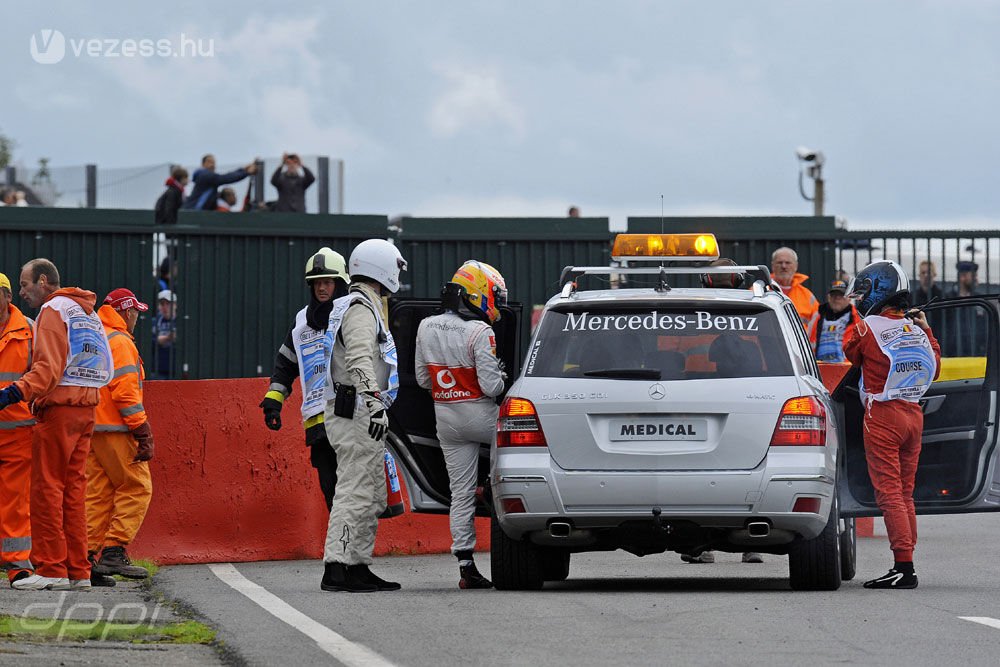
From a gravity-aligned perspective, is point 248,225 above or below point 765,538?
above

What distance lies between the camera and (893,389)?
10703 millimetres

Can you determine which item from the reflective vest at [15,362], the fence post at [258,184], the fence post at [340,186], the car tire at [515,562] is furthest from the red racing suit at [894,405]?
the fence post at [258,184]

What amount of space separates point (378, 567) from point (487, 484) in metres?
2.01

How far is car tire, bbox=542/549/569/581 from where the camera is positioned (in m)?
10.5

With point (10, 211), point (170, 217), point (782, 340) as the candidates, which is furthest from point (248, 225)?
point (782, 340)

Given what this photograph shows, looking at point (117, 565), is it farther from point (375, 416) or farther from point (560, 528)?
point (560, 528)

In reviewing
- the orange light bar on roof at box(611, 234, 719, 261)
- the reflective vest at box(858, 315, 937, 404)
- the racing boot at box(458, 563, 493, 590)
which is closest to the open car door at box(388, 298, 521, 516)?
the racing boot at box(458, 563, 493, 590)

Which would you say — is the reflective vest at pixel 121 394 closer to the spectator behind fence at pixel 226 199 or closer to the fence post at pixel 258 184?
the spectator behind fence at pixel 226 199

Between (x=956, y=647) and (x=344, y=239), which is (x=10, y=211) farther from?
(x=956, y=647)

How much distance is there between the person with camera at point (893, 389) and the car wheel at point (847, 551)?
373 millimetres

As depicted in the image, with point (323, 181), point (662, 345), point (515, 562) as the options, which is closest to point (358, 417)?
point (515, 562)

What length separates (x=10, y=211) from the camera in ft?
59.3

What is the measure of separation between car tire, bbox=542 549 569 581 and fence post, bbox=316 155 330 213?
1175 centimetres

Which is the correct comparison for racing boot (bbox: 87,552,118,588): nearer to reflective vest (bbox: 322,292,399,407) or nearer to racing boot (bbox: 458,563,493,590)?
reflective vest (bbox: 322,292,399,407)
